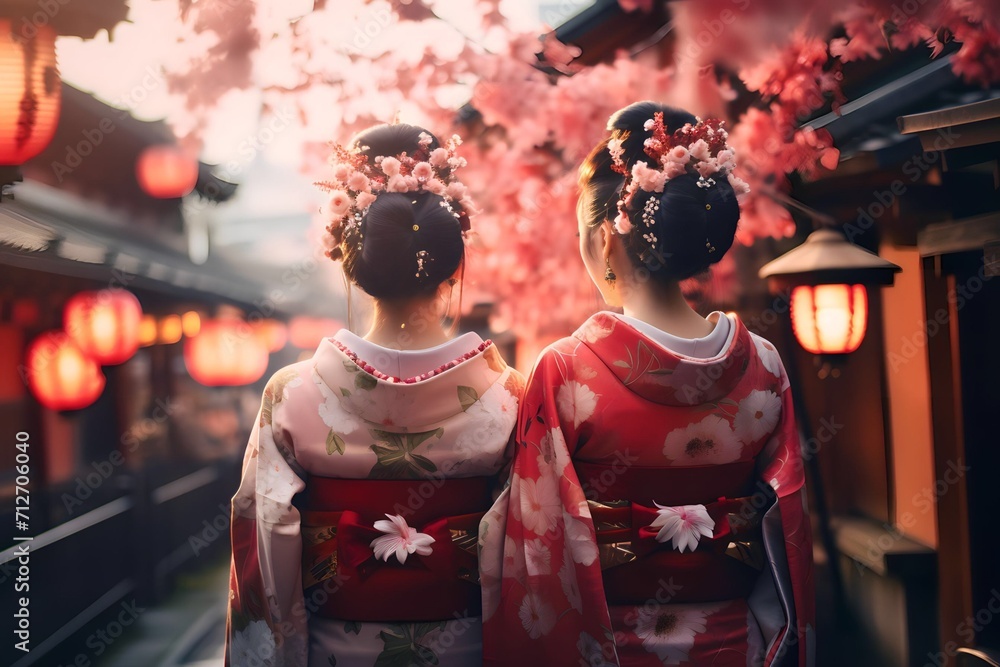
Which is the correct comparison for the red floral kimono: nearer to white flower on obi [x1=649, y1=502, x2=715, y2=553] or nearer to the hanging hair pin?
white flower on obi [x1=649, y1=502, x2=715, y2=553]

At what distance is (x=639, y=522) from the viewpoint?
286cm

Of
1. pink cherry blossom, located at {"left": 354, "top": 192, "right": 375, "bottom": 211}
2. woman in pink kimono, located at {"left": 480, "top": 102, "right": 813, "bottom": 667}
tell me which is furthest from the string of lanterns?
woman in pink kimono, located at {"left": 480, "top": 102, "right": 813, "bottom": 667}

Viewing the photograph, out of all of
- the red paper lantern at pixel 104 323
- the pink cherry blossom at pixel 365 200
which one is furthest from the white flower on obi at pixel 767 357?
the red paper lantern at pixel 104 323

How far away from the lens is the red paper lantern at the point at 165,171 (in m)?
12.7

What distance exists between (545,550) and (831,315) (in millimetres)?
3465

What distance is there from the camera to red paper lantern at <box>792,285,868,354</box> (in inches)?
211

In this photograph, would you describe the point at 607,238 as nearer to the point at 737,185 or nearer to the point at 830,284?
the point at 737,185

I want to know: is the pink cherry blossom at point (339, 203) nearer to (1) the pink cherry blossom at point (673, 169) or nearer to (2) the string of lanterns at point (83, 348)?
(1) the pink cherry blossom at point (673, 169)

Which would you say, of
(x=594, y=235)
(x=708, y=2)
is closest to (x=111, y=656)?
(x=594, y=235)

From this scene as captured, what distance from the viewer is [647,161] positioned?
299 cm

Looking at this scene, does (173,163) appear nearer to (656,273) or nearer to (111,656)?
(111,656)

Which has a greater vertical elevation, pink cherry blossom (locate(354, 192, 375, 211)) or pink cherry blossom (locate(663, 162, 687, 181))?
pink cherry blossom (locate(663, 162, 687, 181))

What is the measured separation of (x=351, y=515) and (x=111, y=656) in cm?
747

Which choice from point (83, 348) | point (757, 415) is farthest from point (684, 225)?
point (83, 348)
